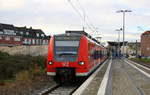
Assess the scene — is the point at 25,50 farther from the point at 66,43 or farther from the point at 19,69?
the point at 66,43

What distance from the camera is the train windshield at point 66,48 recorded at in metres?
18.5

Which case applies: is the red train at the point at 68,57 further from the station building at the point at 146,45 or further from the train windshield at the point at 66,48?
the station building at the point at 146,45

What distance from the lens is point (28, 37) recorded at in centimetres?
11556

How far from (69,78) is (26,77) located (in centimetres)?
494

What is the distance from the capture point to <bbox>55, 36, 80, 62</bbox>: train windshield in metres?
18.5

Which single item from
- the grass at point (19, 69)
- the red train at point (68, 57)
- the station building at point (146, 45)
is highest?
the station building at point (146, 45)

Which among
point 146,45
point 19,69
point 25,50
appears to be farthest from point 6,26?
point 19,69

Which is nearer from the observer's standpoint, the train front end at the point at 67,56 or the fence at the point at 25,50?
the train front end at the point at 67,56

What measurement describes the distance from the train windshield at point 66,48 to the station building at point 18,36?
77223mm

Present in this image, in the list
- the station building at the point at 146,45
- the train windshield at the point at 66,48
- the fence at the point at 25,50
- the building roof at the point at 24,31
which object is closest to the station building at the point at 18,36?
the building roof at the point at 24,31

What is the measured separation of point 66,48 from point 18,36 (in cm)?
9089

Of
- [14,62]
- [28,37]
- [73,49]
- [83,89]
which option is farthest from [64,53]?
[28,37]

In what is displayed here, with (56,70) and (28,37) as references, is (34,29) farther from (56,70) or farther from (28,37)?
(56,70)

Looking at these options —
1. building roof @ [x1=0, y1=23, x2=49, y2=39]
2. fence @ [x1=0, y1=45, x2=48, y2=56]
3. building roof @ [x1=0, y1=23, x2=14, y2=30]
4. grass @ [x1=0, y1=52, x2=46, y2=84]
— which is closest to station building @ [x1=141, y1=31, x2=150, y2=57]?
building roof @ [x1=0, y1=23, x2=49, y2=39]
